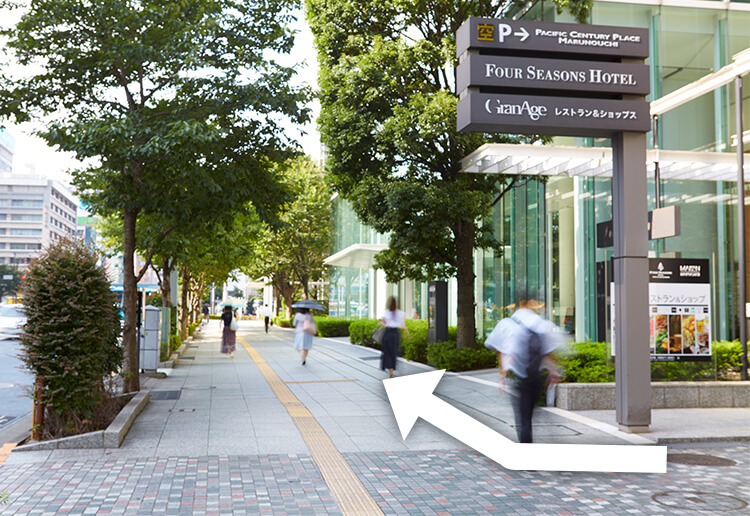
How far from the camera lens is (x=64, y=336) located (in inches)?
321

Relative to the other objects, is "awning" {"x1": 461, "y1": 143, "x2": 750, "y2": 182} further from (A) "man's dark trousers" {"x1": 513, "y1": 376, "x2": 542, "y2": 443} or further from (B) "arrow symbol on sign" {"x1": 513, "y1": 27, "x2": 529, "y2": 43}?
(A) "man's dark trousers" {"x1": 513, "y1": 376, "x2": 542, "y2": 443}

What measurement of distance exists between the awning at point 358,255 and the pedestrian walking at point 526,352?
842 inches

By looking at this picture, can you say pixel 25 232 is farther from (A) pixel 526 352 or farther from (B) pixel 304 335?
(A) pixel 526 352

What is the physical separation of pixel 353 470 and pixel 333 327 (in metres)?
32.1

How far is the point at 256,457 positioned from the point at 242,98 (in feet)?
23.4

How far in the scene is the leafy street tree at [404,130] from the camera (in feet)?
50.8

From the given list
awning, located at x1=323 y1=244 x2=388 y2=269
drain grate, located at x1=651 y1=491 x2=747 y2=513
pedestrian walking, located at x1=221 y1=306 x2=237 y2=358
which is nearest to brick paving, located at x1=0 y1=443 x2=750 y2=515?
drain grate, located at x1=651 y1=491 x2=747 y2=513

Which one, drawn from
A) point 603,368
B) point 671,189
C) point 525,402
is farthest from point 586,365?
point 671,189

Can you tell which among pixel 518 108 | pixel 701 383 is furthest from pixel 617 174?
pixel 701 383

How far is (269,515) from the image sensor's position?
5.51m

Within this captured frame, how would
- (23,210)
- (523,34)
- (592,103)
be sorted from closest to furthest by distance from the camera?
1. (523,34)
2. (592,103)
3. (23,210)

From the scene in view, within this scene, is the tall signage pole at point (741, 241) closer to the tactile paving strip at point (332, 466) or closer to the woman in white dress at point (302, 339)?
the tactile paving strip at point (332, 466)

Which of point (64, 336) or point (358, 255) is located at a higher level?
point (358, 255)

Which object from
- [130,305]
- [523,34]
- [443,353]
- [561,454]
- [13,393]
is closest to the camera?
[561,454]
